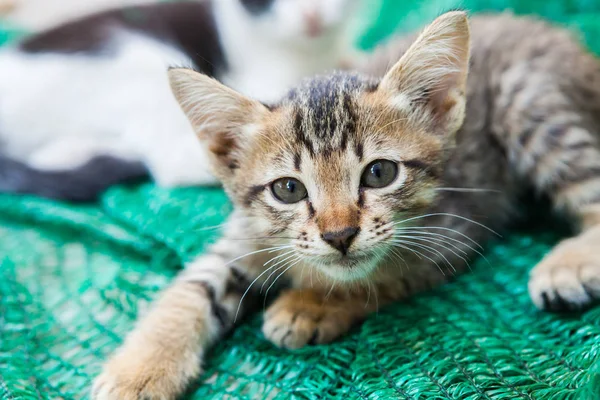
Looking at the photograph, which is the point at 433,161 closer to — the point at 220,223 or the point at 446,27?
the point at 446,27

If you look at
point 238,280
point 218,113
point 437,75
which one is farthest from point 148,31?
point 437,75

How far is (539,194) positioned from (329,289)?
597 millimetres

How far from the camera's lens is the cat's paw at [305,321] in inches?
42.2

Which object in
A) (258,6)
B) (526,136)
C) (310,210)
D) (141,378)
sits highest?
(258,6)

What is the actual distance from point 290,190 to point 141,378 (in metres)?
0.42

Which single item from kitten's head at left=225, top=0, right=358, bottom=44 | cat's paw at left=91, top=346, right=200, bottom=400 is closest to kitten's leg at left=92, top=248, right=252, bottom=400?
cat's paw at left=91, top=346, right=200, bottom=400

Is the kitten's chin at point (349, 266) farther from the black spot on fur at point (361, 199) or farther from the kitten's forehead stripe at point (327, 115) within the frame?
the kitten's forehead stripe at point (327, 115)

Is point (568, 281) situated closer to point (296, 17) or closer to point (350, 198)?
point (350, 198)

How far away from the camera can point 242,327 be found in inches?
46.8

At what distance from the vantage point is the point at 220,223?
4.66ft

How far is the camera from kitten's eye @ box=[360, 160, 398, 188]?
1.04 metres

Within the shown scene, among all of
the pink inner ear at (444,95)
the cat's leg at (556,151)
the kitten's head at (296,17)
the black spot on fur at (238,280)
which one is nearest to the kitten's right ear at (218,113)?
the black spot on fur at (238,280)

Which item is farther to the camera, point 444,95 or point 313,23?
point 313,23

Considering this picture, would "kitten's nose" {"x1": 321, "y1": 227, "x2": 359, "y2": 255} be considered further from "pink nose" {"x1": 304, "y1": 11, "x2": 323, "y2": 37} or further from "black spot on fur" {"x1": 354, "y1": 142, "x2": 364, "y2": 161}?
"pink nose" {"x1": 304, "y1": 11, "x2": 323, "y2": 37}
